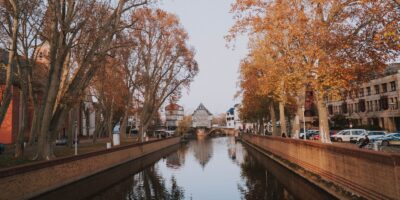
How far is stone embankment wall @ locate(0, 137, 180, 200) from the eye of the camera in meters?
13.3

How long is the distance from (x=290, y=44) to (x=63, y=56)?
13.5 m

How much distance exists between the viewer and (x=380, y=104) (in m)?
57.2

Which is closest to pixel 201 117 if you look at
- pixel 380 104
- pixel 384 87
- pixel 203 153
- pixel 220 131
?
pixel 220 131

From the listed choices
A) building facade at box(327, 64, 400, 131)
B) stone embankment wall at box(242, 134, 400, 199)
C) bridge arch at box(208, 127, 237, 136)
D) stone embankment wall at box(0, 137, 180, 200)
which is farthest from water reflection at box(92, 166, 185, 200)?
bridge arch at box(208, 127, 237, 136)

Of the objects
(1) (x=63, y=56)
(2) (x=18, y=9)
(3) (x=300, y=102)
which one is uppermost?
(2) (x=18, y=9)

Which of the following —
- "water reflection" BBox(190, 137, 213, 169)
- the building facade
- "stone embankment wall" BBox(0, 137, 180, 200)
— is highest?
the building facade

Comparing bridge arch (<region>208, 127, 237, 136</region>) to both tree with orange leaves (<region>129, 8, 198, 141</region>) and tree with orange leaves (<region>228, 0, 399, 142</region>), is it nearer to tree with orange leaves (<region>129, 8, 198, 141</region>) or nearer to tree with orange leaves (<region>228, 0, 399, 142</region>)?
tree with orange leaves (<region>129, 8, 198, 141</region>)

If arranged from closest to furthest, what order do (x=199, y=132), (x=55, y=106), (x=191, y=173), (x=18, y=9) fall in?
(x=18, y=9)
(x=55, y=106)
(x=191, y=173)
(x=199, y=132)

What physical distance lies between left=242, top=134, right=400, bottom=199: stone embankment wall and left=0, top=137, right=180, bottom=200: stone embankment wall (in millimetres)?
13190

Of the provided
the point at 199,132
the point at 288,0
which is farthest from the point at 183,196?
the point at 199,132

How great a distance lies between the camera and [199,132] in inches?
5030

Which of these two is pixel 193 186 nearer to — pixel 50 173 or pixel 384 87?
pixel 50 173

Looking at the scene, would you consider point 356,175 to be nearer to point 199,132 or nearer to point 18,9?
point 18,9

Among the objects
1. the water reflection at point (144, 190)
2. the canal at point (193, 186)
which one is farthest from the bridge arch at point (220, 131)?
the water reflection at point (144, 190)
